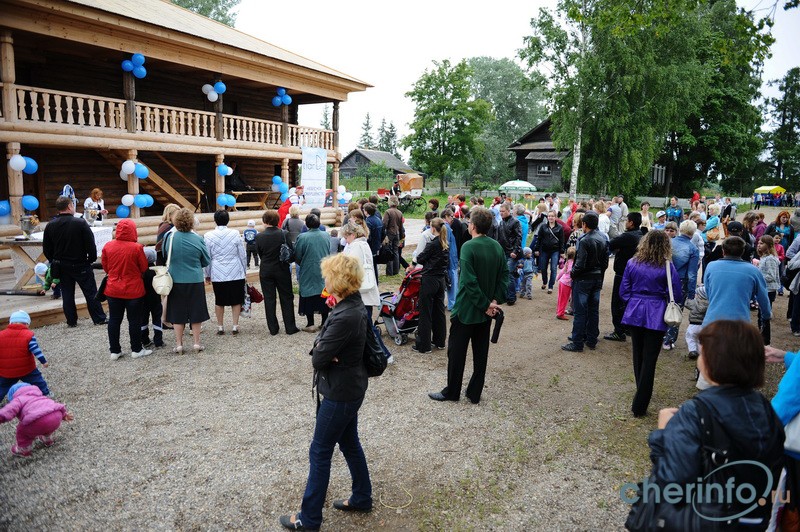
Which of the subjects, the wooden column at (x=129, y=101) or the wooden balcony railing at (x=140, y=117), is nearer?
the wooden balcony railing at (x=140, y=117)

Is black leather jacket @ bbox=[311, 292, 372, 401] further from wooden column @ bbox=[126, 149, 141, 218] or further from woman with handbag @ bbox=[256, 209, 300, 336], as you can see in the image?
wooden column @ bbox=[126, 149, 141, 218]

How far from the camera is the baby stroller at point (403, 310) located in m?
7.61

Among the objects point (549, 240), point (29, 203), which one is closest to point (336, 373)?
point (549, 240)

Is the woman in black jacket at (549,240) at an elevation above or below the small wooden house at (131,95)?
below

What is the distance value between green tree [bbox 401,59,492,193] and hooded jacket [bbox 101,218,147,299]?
130ft

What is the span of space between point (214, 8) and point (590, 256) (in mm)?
41276

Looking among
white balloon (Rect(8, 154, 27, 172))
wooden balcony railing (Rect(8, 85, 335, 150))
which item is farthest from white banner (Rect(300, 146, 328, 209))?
white balloon (Rect(8, 154, 27, 172))

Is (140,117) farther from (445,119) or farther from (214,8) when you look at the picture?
(445,119)

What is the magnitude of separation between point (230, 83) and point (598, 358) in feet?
58.5

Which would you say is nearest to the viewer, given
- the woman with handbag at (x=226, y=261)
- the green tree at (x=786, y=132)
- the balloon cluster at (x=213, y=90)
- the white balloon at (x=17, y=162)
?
the woman with handbag at (x=226, y=261)

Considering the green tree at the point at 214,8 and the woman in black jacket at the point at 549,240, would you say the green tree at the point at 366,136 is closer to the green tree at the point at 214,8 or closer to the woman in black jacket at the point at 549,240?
the green tree at the point at 214,8

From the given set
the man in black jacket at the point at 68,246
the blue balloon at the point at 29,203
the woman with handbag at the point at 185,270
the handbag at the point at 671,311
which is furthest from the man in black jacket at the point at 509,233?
the blue balloon at the point at 29,203

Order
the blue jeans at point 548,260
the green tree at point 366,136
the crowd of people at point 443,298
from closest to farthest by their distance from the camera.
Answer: the crowd of people at point 443,298, the blue jeans at point 548,260, the green tree at point 366,136

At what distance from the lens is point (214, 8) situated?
3975 cm
